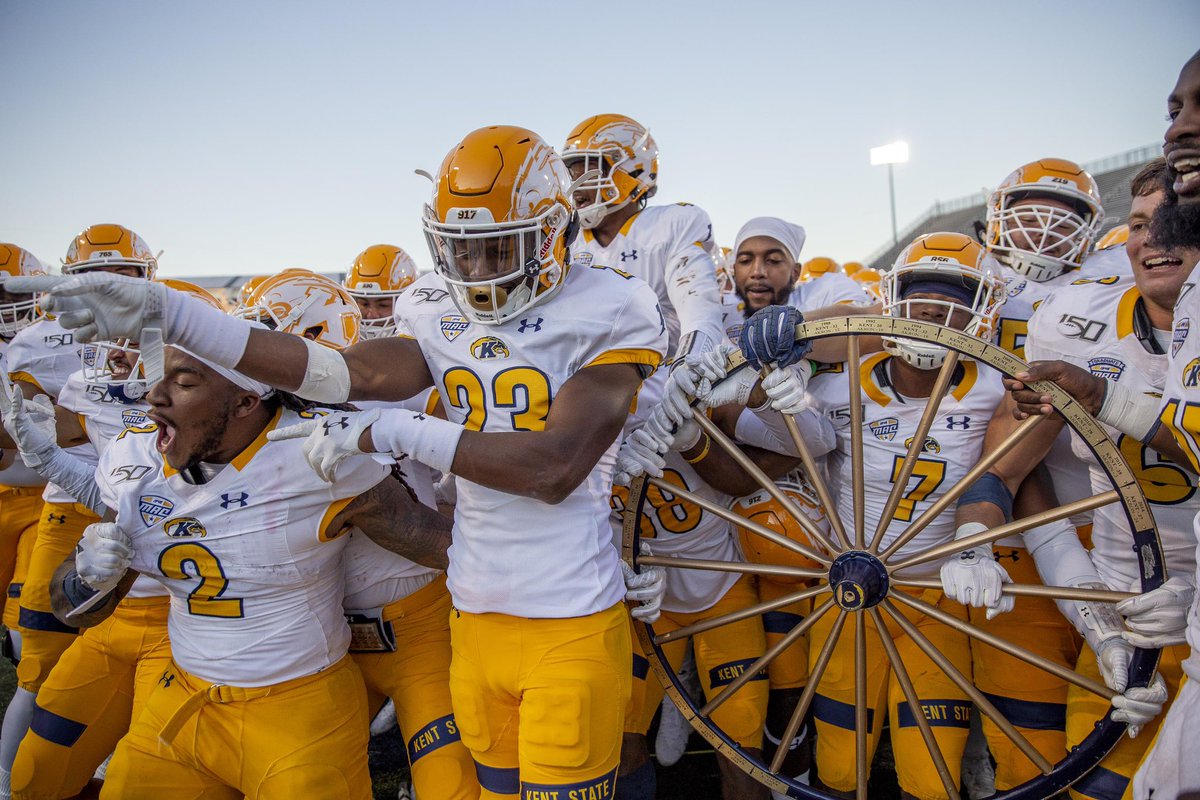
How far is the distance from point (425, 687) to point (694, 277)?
1.98m

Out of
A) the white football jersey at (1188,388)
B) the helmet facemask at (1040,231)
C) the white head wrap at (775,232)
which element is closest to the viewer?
the white football jersey at (1188,388)

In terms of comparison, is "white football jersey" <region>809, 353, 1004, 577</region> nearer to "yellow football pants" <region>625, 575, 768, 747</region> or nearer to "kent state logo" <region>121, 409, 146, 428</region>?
"yellow football pants" <region>625, 575, 768, 747</region>

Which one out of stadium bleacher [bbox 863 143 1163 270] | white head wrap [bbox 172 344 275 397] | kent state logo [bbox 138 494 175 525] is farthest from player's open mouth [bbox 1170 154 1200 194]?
stadium bleacher [bbox 863 143 1163 270]

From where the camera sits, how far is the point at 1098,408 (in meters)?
2.38

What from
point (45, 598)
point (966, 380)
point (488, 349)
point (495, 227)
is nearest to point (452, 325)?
point (488, 349)

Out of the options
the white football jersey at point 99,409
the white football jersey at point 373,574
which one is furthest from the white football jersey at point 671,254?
the white football jersey at point 99,409

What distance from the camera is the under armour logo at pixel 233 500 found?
2.69m

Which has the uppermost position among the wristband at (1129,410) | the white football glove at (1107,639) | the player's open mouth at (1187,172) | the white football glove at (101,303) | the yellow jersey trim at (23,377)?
the player's open mouth at (1187,172)

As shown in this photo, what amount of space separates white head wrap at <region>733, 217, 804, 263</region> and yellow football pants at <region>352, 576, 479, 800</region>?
2575 millimetres

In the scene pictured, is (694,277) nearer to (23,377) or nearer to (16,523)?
(23,377)

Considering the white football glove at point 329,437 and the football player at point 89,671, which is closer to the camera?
the white football glove at point 329,437

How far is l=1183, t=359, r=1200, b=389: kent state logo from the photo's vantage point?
1872 millimetres

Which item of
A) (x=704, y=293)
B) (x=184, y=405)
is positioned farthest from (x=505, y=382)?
(x=704, y=293)

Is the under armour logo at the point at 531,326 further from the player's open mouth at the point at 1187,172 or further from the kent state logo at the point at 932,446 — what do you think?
the player's open mouth at the point at 1187,172
